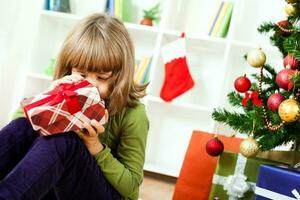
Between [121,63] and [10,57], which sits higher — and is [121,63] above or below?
above

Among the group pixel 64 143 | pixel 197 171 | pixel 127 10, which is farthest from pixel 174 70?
pixel 64 143

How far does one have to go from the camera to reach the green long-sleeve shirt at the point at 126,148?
1.00 metres

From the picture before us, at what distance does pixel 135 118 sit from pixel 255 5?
A: 1.46m

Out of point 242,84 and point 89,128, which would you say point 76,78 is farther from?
point 242,84

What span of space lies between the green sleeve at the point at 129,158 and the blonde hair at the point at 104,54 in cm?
5

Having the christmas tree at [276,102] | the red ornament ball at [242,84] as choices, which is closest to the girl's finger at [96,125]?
the christmas tree at [276,102]

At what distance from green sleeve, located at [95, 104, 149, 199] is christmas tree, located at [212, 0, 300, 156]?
262 mm

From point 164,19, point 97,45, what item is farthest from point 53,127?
point 164,19

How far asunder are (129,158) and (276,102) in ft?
1.40

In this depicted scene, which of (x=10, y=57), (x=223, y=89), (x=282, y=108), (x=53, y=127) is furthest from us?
(x=10, y=57)

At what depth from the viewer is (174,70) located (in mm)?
2162

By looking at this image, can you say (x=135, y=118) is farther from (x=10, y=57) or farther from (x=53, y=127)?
(x=10, y=57)

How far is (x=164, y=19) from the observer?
2.14 m

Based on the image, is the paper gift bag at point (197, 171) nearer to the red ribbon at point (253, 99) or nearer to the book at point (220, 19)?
the red ribbon at point (253, 99)
